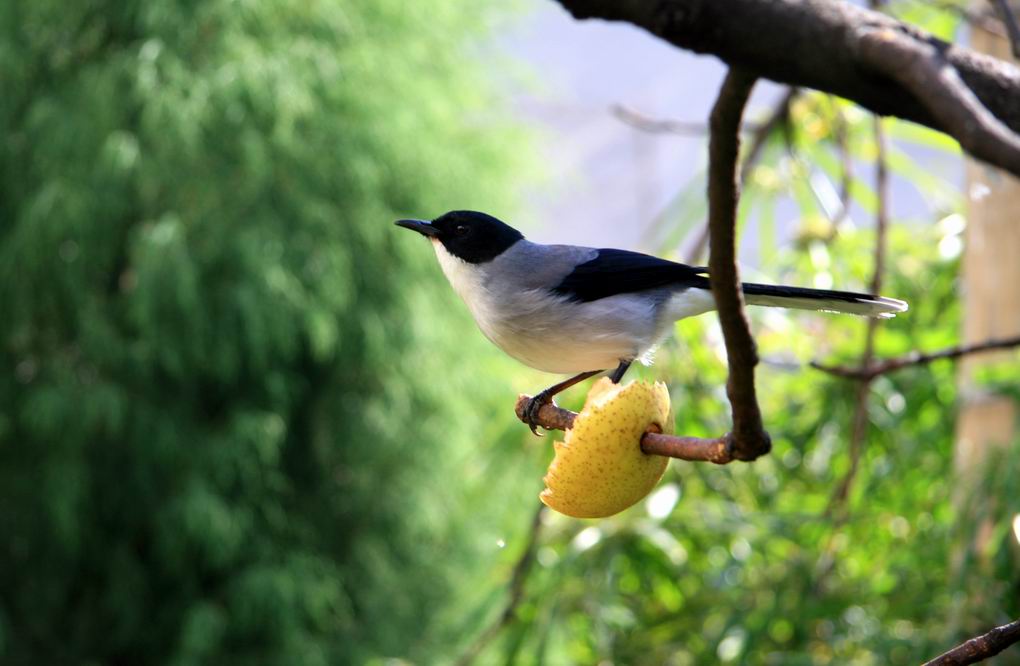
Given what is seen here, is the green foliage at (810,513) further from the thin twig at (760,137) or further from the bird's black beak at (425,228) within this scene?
the bird's black beak at (425,228)

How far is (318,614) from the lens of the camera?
3369 mm

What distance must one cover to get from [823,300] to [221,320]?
264 cm

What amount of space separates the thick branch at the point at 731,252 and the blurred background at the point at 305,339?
171 centimetres

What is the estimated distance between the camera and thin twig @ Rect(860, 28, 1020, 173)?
384 mm

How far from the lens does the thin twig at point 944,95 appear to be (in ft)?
1.26

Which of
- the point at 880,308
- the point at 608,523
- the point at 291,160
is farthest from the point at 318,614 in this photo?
the point at 880,308

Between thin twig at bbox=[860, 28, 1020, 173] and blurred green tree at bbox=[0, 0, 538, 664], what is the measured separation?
2.58 metres

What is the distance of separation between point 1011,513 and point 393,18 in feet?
7.49

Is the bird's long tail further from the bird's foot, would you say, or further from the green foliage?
the green foliage

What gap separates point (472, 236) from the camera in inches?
45.5

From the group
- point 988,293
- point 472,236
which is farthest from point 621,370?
point 988,293

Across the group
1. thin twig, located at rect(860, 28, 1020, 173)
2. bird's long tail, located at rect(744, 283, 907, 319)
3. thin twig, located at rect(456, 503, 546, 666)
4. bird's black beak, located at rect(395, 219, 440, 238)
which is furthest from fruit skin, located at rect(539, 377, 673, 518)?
thin twig, located at rect(456, 503, 546, 666)

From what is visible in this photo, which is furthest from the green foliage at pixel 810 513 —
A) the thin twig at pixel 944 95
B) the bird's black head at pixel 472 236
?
the thin twig at pixel 944 95

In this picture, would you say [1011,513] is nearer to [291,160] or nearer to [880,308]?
[880,308]
